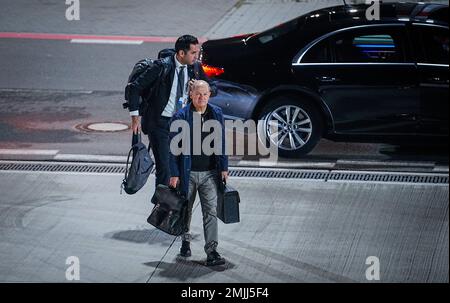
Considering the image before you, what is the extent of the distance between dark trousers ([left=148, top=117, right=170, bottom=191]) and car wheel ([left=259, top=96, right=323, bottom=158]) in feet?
8.04

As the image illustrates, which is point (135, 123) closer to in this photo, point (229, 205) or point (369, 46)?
point (229, 205)

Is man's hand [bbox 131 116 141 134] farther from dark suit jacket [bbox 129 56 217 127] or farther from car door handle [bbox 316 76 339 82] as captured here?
car door handle [bbox 316 76 339 82]

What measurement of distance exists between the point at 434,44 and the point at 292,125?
6.04ft

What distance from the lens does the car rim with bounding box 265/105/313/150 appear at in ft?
43.6

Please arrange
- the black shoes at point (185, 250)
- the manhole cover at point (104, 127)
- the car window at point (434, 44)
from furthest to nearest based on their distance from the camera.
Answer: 1. the manhole cover at point (104, 127)
2. the car window at point (434, 44)
3. the black shoes at point (185, 250)

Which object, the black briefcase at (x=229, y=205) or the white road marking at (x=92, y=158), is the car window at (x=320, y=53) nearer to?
the white road marking at (x=92, y=158)

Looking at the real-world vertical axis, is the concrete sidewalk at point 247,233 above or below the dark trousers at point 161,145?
below

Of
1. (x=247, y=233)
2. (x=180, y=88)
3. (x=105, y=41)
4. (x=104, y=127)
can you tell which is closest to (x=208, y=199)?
(x=247, y=233)

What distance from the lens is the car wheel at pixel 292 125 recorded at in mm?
13258

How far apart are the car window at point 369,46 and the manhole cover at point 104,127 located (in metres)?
3.10

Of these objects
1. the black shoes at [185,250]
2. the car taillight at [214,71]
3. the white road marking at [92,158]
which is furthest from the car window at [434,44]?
the black shoes at [185,250]

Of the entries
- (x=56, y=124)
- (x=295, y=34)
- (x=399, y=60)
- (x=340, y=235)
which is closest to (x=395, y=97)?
(x=399, y=60)

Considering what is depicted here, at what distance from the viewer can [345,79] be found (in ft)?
43.0
